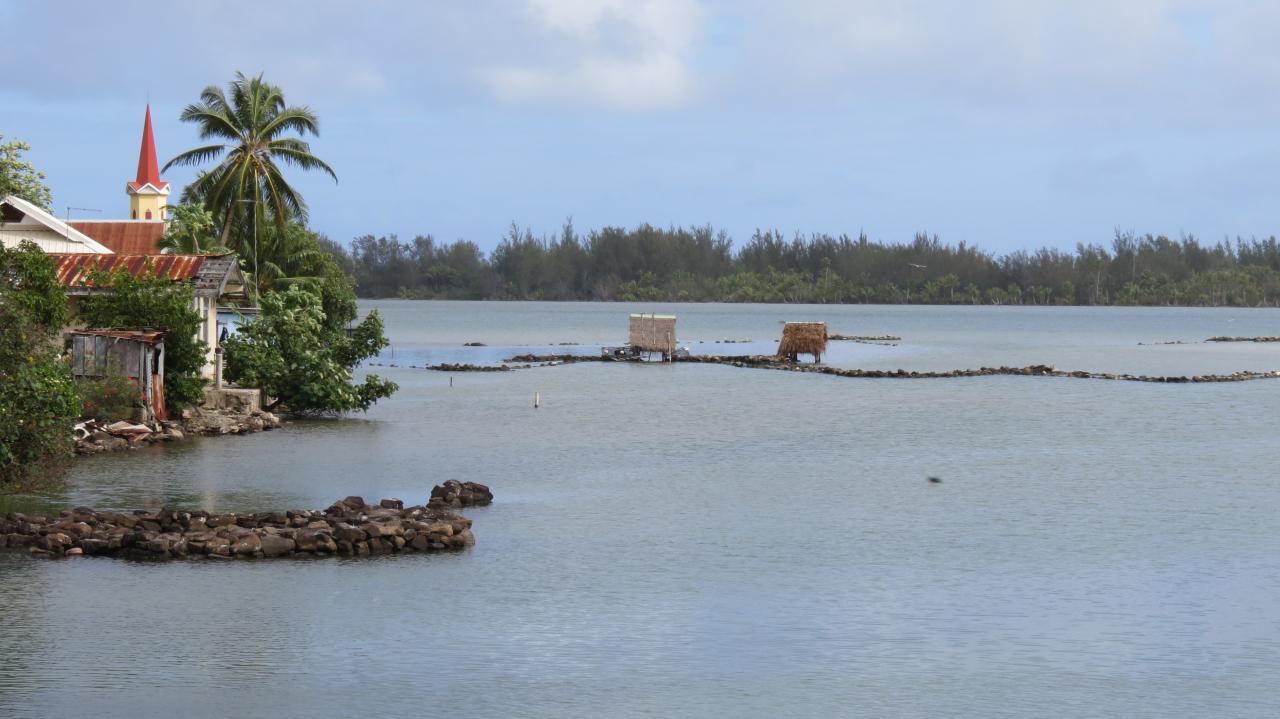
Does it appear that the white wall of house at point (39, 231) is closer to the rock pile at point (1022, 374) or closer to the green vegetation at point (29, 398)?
the green vegetation at point (29, 398)

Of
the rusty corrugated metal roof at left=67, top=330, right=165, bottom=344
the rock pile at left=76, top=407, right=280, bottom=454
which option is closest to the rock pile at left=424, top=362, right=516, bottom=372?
the rock pile at left=76, top=407, right=280, bottom=454

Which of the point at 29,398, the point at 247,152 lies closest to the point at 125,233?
the point at 247,152

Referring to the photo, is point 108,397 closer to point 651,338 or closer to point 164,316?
point 164,316

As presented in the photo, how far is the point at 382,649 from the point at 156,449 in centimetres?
1616

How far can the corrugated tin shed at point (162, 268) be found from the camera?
31.6 meters

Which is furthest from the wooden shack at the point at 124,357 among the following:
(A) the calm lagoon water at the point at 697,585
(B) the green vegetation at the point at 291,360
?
(B) the green vegetation at the point at 291,360

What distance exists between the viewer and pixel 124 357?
29781 mm

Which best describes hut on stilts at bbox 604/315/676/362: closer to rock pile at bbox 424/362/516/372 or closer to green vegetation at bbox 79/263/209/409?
rock pile at bbox 424/362/516/372

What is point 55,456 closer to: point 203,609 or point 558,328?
point 203,609

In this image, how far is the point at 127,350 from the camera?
97.6ft

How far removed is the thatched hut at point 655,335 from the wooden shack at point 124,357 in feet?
123

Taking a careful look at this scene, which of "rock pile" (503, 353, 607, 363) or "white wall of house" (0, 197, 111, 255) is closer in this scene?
"white wall of house" (0, 197, 111, 255)

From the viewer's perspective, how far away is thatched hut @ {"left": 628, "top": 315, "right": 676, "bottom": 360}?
221ft

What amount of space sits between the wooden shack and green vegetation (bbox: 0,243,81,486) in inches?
221
